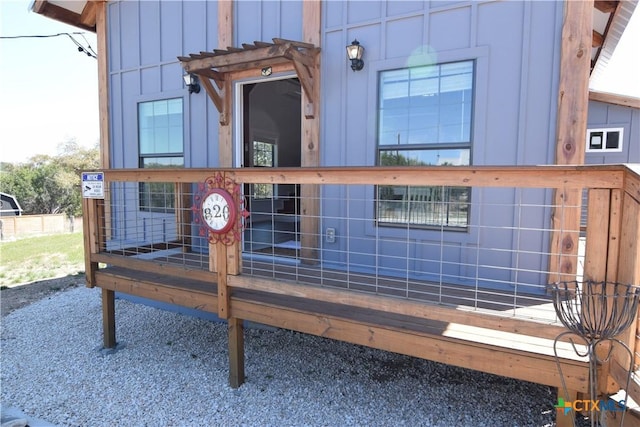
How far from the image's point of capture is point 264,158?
756 centimetres

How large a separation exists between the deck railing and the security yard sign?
0.08 metres

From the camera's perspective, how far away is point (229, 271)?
9.91 feet

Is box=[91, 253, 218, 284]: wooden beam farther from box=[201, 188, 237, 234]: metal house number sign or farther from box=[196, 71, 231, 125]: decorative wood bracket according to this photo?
box=[196, 71, 231, 125]: decorative wood bracket

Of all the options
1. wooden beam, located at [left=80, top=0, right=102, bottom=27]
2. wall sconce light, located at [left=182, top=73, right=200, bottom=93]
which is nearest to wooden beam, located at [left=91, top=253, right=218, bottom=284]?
wall sconce light, located at [left=182, top=73, right=200, bottom=93]

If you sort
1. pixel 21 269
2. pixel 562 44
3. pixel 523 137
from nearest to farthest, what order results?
pixel 562 44 → pixel 523 137 → pixel 21 269

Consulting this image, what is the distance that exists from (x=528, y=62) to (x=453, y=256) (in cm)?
170

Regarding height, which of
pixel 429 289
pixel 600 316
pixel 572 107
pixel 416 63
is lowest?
pixel 429 289

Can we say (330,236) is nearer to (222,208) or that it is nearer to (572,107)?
(222,208)

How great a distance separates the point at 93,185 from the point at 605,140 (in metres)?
6.38

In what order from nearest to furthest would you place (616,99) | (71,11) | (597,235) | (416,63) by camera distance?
(597,235) < (416,63) < (616,99) < (71,11)

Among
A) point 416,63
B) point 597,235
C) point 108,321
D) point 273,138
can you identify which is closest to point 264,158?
point 273,138

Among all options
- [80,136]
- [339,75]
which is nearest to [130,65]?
[339,75]

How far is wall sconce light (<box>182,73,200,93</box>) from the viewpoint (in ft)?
15.1

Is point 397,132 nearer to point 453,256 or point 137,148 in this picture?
point 453,256
